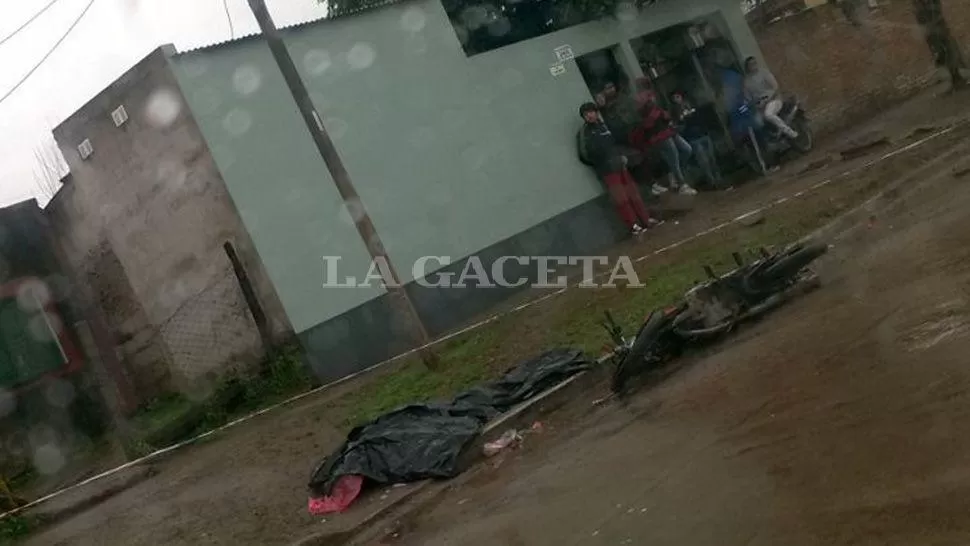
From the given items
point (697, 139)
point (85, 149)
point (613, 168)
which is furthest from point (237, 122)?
point (697, 139)

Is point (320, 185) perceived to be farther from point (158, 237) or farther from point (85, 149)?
point (85, 149)

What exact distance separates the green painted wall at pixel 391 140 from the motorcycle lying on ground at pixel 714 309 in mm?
5584

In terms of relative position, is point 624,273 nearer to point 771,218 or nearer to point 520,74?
point 771,218

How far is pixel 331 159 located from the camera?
1134 centimetres

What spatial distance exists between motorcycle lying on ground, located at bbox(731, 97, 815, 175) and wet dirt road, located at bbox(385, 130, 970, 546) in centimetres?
876

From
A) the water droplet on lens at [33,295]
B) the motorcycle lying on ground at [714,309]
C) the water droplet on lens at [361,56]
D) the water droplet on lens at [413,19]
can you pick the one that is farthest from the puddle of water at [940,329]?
the water droplet on lens at [33,295]

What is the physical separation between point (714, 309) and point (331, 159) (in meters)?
4.74

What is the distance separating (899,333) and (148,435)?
8748 millimetres

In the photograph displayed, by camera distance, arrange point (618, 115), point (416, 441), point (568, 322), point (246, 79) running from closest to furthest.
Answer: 1. point (416, 441)
2. point (568, 322)
3. point (246, 79)
4. point (618, 115)

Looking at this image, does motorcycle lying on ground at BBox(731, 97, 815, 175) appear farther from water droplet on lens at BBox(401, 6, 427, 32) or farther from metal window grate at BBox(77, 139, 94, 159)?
metal window grate at BBox(77, 139, 94, 159)

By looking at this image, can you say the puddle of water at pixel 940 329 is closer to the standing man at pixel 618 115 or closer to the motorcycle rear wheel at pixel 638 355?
the motorcycle rear wheel at pixel 638 355

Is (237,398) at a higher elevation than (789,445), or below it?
higher

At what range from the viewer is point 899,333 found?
6.40 meters

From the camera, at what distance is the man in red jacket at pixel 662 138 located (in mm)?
16609
